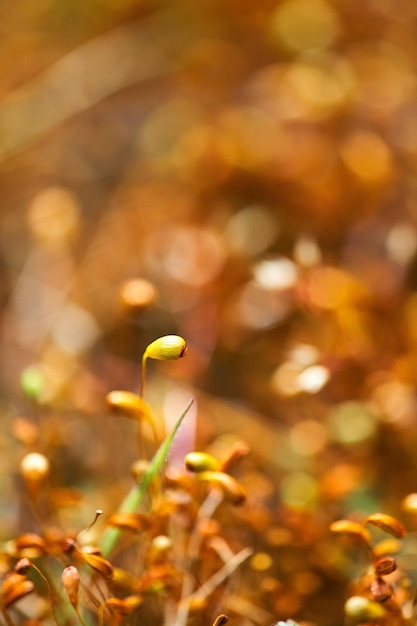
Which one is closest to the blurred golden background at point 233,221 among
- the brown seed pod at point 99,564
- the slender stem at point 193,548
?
the slender stem at point 193,548

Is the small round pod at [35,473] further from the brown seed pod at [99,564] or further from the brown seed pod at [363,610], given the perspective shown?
the brown seed pod at [363,610]

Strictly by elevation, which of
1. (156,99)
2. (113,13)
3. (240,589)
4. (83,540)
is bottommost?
(240,589)

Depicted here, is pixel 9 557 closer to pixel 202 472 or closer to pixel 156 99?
pixel 202 472

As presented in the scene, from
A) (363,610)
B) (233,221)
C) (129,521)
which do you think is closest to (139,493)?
(129,521)

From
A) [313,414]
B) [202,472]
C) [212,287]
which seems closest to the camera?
[202,472]

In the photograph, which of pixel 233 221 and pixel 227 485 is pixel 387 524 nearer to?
pixel 227 485

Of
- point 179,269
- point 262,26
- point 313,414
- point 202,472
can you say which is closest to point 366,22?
point 262,26

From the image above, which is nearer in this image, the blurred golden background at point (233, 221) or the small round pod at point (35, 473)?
the small round pod at point (35, 473)
